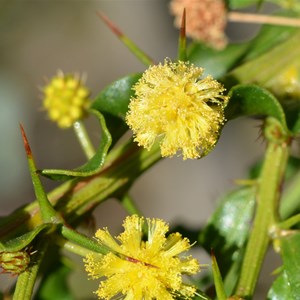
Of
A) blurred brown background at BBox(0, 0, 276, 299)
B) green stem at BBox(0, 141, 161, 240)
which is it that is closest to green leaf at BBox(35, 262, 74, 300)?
green stem at BBox(0, 141, 161, 240)

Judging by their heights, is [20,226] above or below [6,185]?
above

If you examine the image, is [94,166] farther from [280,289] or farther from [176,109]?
[280,289]

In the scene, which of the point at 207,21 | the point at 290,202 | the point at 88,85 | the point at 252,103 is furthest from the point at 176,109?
the point at 88,85

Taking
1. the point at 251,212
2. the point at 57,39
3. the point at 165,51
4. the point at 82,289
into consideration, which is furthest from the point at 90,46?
the point at 251,212

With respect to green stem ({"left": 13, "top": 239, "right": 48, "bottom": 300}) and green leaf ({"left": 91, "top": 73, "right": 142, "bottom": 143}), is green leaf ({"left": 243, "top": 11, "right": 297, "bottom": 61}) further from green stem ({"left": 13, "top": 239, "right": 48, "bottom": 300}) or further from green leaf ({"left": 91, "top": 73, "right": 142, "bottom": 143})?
green stem ({"left": 13, "top": 239, "right": 48, "bottom": 300})

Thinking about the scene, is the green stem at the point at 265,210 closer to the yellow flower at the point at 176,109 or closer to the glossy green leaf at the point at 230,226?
the glossy green leaf at the point at 230,226

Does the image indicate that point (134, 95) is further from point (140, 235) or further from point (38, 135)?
point (38, 135)
